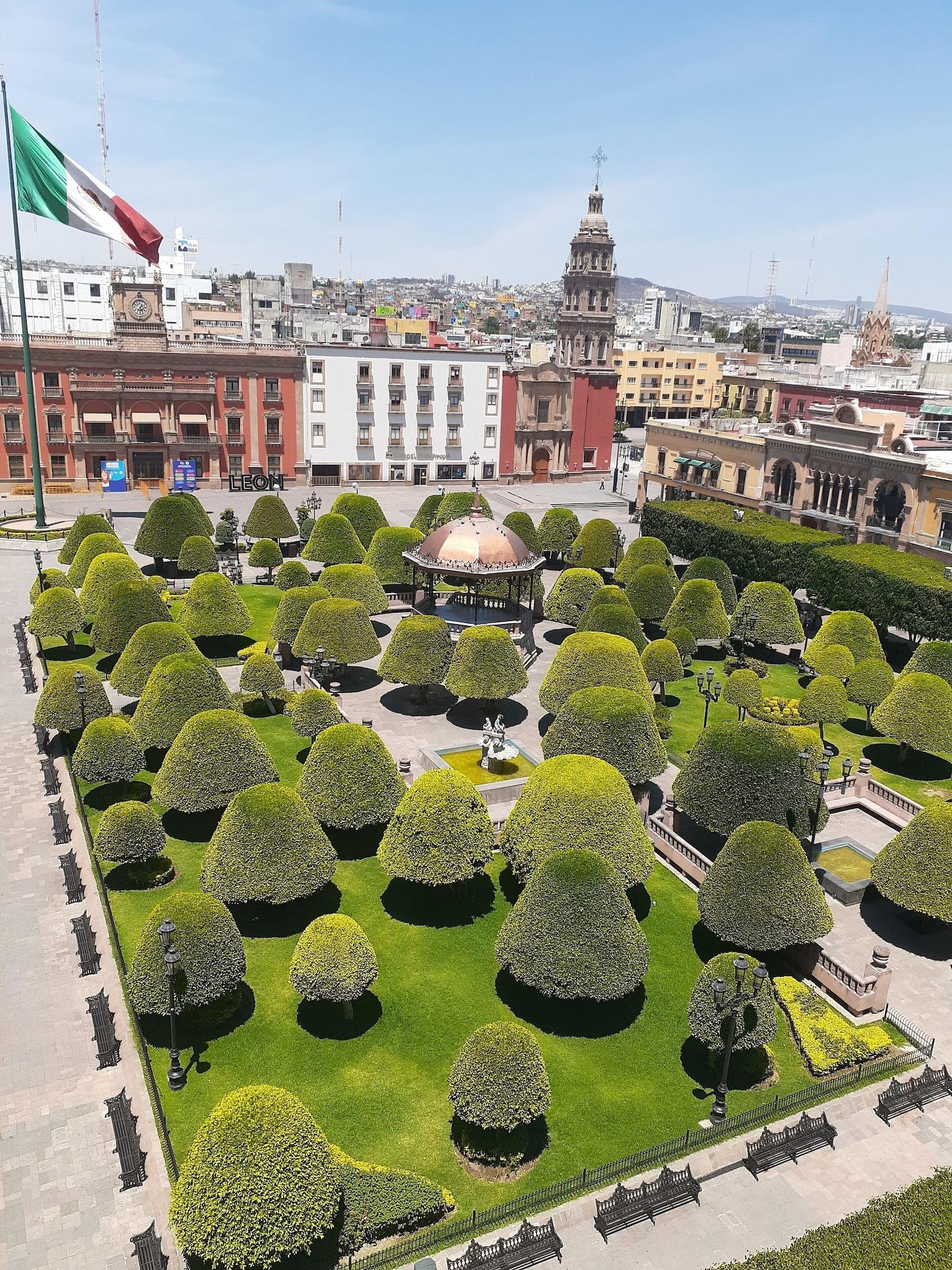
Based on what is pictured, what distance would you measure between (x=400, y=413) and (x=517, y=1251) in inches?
3105

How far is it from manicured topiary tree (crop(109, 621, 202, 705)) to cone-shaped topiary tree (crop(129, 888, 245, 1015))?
49.8 ft

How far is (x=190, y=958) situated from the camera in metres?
20.4

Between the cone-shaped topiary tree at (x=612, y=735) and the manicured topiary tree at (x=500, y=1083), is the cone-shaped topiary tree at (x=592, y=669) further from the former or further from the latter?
the manicured topiary tree at (x=500, y=1083)

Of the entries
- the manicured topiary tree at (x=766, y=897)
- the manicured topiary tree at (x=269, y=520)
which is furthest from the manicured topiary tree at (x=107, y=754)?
the manicured topiary tree at (x=269, y=520)

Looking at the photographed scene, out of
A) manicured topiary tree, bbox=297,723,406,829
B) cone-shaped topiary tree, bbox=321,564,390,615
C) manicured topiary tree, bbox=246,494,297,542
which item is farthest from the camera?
manicured topiary tree, bbox=246,494,297,542

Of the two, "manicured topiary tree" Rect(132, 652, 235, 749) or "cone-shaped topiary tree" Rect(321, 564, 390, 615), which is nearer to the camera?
"manicured topiary tree" Rect(132, 652, 235, 749)

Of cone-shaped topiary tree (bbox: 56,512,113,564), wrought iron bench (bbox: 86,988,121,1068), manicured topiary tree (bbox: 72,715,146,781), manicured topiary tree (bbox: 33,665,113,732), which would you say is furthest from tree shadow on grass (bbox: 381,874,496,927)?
cone-shaped topiary tree (bbox: 56,512,113,564)

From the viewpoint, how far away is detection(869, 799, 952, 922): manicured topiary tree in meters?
25.0

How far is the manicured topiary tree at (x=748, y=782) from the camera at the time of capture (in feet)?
89.7

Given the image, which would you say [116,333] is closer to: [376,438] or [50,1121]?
[376,438]

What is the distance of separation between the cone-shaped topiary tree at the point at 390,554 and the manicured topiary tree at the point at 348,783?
86.5 ft

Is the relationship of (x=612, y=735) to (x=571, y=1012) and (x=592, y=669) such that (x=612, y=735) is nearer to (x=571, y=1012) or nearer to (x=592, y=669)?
(x=592, y=669)

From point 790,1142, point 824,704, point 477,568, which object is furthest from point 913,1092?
point 477,568

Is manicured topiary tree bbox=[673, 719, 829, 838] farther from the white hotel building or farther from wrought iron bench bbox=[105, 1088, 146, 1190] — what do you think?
the white hotel building
